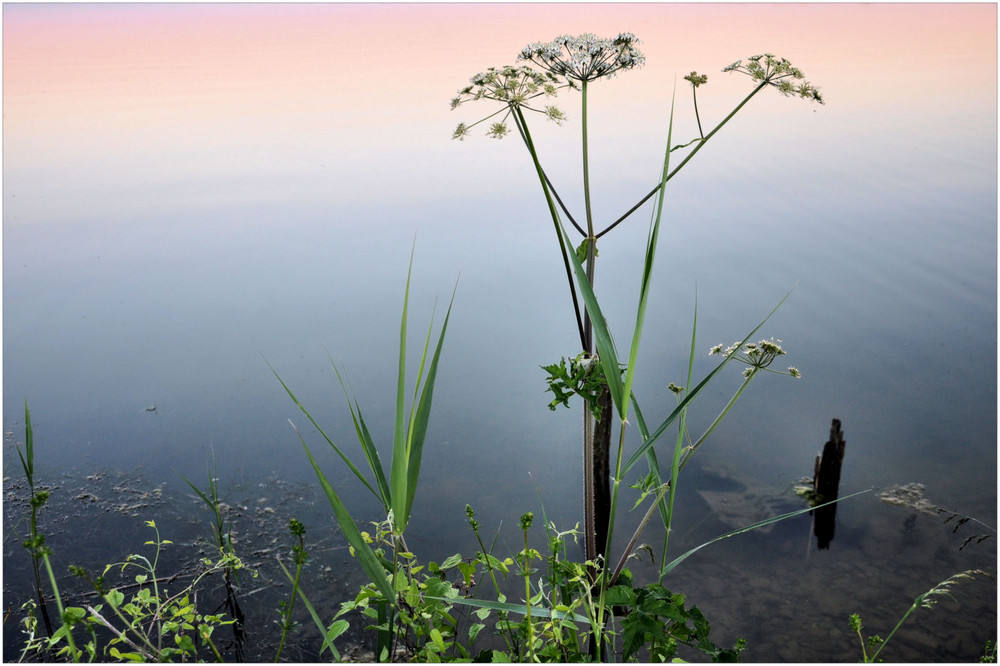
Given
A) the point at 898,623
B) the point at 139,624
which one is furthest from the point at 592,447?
the point at 898,623

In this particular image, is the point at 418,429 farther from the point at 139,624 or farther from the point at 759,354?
the point at 139,624

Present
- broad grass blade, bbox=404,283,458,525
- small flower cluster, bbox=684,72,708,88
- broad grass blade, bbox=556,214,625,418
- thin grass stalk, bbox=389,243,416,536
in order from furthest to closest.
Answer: small flower cluster, bbox=684,72,708,88, broad grass blade, bbox=556,214,625,418, broad grass blade, bbox=404,283,458,525, thin grass stalk, bbox=389,243,416,536

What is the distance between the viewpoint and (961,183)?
7129 mm

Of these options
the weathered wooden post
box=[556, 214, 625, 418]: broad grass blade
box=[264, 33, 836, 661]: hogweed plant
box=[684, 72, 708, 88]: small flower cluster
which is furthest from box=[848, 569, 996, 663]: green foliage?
box=[684, 72, 708, 88]: small flower cluster

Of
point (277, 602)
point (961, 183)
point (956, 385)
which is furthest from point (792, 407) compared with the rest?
point (961, 183)

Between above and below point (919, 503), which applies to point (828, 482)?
above

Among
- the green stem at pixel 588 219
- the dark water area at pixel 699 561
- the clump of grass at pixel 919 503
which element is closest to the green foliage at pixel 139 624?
the dark water area at pixel 699 561

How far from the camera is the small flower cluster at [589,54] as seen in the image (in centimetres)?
164

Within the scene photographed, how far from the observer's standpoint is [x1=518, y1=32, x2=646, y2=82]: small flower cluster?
Result: 164 cm

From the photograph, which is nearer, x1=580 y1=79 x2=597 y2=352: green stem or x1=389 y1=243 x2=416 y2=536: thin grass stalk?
x1=389 y1=243 x2=416 y2=536: thin grass stalk

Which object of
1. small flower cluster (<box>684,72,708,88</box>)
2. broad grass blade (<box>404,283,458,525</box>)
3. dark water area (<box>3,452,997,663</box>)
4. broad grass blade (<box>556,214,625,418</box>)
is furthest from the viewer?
dark water area (<box>3,452,997,663</box>)

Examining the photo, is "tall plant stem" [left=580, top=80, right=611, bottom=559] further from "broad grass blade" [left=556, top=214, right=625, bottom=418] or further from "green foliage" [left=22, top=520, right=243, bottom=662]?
"green foliage" [left=22, top=520, right=243, bottom=662]

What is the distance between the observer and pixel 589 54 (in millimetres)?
1649

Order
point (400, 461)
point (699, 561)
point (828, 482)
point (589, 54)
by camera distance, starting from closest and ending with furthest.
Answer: point (400, 461) → point (589, 54) → point (699, 561) → point (828, 482)
